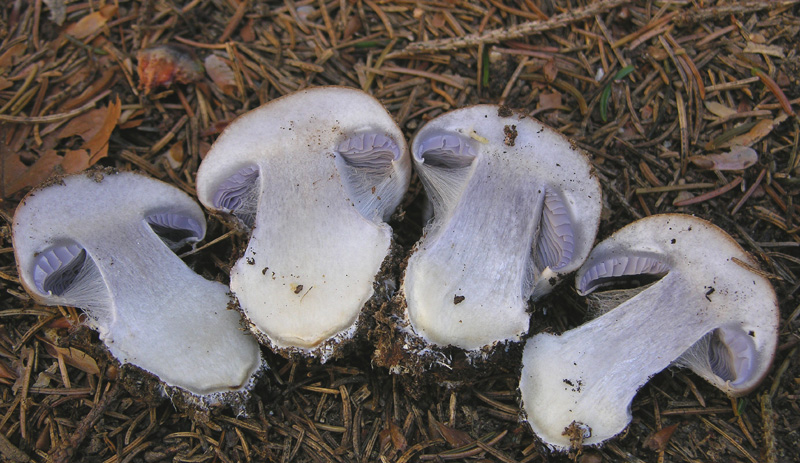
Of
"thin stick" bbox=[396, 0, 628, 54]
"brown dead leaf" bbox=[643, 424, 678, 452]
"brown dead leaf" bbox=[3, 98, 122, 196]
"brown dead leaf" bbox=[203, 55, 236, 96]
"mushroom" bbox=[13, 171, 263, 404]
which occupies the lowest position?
"brown dead leaf" bbox=[643, 424, 678, 452]

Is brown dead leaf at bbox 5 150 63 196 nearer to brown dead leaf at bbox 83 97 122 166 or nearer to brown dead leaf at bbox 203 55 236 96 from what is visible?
brown dead leaf at bbox 83 97 122 166

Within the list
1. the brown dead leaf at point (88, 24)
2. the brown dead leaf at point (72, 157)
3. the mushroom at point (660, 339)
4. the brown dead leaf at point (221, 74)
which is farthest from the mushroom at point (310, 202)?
the brown dead leaf at point (88, 24)

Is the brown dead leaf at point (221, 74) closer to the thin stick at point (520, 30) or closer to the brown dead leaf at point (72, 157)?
the brown dead leaf at point (72, 157)

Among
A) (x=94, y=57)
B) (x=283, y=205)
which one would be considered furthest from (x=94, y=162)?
(x=283, y=205)

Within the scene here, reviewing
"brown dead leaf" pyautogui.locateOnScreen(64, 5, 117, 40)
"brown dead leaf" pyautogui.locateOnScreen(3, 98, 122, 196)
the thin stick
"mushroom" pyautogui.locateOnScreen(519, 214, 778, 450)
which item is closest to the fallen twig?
"brown dead leaf" pyautogui.locateOnScreen(3, 98, 122, 196)

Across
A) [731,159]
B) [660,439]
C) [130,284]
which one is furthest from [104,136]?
[731,159]

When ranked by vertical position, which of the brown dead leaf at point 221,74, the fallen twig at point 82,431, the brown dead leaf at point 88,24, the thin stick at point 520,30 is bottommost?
the fallen twig at point 82,431
